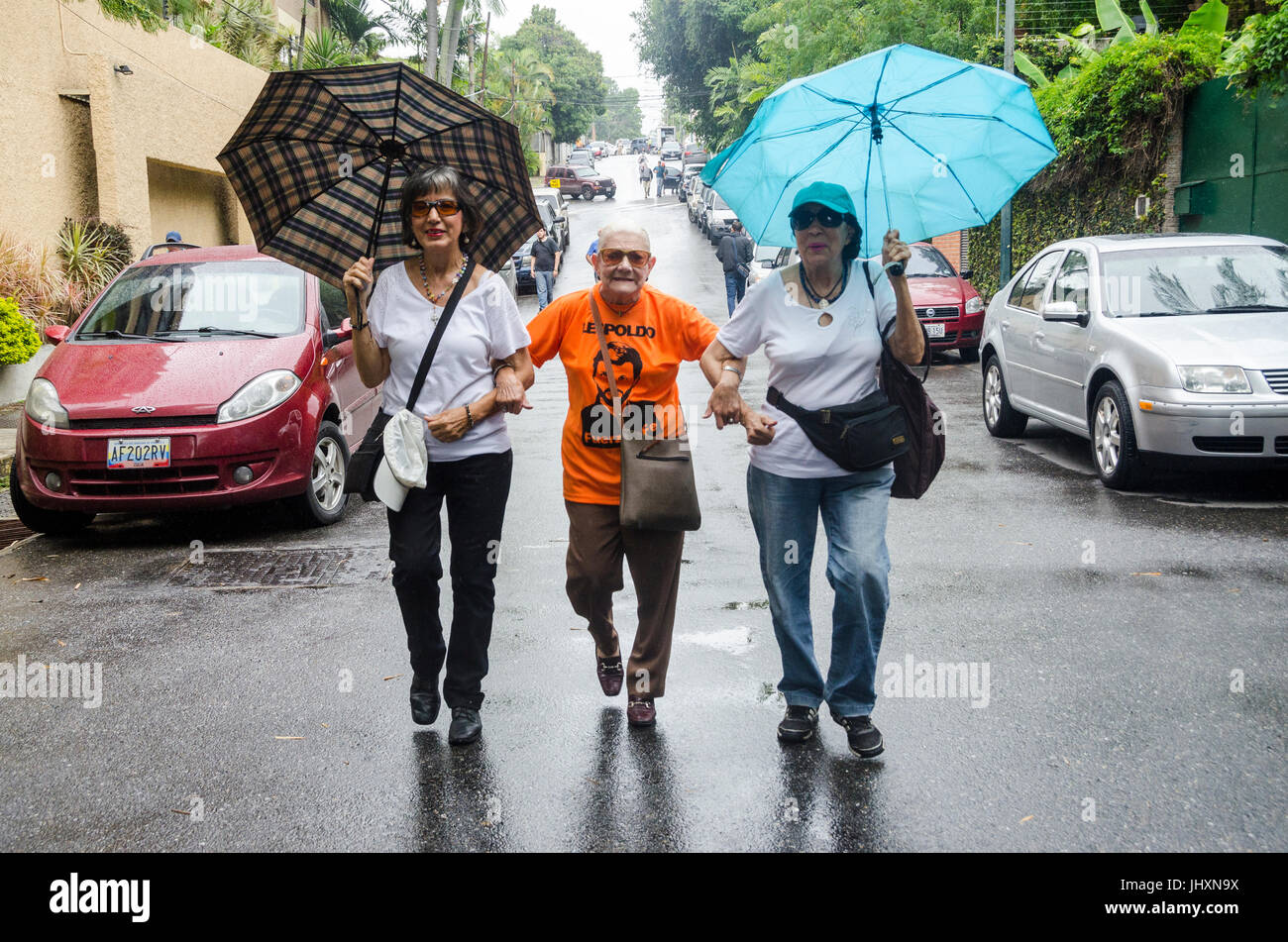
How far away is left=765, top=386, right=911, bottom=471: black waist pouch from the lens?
161 inches

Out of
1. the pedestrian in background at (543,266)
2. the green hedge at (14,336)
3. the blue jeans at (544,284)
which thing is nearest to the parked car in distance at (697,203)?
the blue jeans at (544,284)

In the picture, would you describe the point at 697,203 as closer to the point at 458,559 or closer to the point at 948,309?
the point at 948,309

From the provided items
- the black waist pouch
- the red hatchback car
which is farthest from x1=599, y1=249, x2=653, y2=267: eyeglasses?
the red hatchback car

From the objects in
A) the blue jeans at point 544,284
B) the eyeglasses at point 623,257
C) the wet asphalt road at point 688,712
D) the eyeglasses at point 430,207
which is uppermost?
the blue jeans at point 544,284

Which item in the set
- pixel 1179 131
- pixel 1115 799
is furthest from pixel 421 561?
pixel 1179 131

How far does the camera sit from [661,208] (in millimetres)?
57312

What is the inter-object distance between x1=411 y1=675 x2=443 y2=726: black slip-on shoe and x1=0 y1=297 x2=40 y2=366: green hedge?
10603 millimetres

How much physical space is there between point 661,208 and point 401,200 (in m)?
54.3

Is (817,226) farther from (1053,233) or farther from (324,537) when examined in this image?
(1053,233)

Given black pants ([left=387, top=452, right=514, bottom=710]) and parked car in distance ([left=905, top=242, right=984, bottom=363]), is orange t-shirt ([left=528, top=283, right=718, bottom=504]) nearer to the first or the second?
black pants ([left=387, top=452, right=514, bottom=710])

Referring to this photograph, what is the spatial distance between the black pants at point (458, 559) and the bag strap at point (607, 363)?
407 millimetres

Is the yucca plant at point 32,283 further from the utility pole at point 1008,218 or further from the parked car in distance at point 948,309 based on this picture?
the utility pole at point 1008,218

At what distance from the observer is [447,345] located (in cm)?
418

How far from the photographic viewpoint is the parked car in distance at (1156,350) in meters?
7.76
